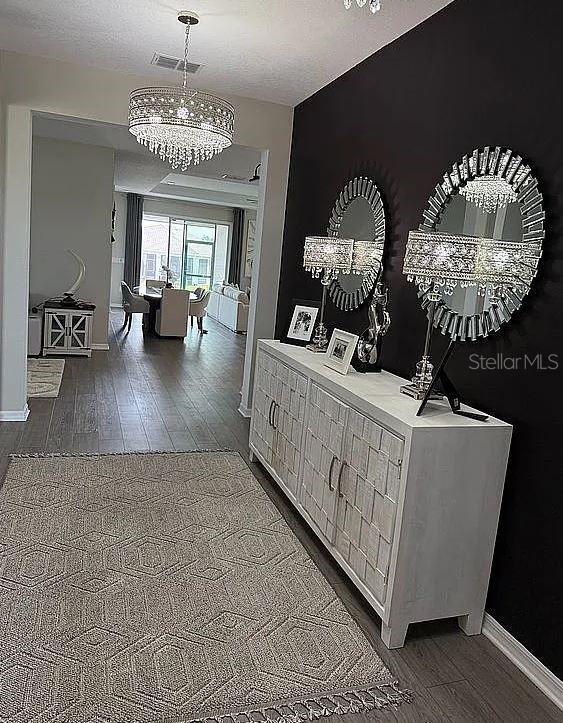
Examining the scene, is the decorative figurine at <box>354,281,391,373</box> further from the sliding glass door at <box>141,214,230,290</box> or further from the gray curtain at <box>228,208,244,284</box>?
the gray curtain at <box>228,208,244,284</box>

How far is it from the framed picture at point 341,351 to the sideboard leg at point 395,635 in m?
1.24

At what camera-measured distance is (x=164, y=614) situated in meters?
2.42

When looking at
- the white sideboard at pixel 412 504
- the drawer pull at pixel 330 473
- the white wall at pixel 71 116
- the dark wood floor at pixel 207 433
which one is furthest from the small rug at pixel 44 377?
the white sideboard at pixel 412 504

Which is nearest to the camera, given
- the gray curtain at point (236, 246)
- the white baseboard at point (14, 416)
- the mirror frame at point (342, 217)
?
the mirror frame at point (342, 217)

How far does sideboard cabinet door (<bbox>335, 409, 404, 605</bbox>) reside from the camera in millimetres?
2344

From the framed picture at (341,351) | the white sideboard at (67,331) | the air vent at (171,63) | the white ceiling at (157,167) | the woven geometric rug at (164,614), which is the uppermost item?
the air vent at (171,63)

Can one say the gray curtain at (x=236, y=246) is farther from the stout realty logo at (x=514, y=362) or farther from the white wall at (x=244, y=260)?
the stout realty logo at (x=514, y=362)

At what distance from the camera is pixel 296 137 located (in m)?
5.10

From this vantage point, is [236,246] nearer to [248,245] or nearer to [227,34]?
[248,245]

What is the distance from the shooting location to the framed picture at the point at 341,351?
310 cm

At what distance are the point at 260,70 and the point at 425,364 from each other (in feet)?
8.84

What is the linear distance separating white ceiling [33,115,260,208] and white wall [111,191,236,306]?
29.8 inches

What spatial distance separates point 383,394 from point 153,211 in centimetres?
1288

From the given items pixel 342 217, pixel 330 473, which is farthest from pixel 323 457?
pixel 342 217
